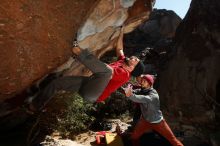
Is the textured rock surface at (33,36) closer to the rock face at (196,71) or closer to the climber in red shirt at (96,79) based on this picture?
the climber in red shirt at (96,79)

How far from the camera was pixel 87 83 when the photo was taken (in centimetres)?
583

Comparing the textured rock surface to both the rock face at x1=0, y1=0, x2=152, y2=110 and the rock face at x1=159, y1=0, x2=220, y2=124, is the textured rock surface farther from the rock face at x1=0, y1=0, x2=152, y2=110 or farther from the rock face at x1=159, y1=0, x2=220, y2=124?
the rock face at x1=159, y1=0, x2=220, y2=124

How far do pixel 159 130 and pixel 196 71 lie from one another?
17.0 ft

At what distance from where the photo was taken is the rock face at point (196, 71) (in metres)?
10.8

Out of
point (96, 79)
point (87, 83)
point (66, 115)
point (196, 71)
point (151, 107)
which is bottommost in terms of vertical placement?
point (66, 115)

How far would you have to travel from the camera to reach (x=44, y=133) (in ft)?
30.5

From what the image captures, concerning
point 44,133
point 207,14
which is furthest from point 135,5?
point 207,14

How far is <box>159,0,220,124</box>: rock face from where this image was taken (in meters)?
10.8

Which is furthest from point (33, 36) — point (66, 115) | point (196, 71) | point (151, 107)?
point (196, 71)

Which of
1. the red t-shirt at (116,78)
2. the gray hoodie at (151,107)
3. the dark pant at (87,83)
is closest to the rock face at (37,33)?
the dark pant at (87,83)

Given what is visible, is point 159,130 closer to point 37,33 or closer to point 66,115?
point 37,33

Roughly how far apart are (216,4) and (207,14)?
1.59 ft

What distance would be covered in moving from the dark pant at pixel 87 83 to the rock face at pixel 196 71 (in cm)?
578

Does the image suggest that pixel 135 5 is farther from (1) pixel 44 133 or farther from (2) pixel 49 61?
(1) pixel 44 133
